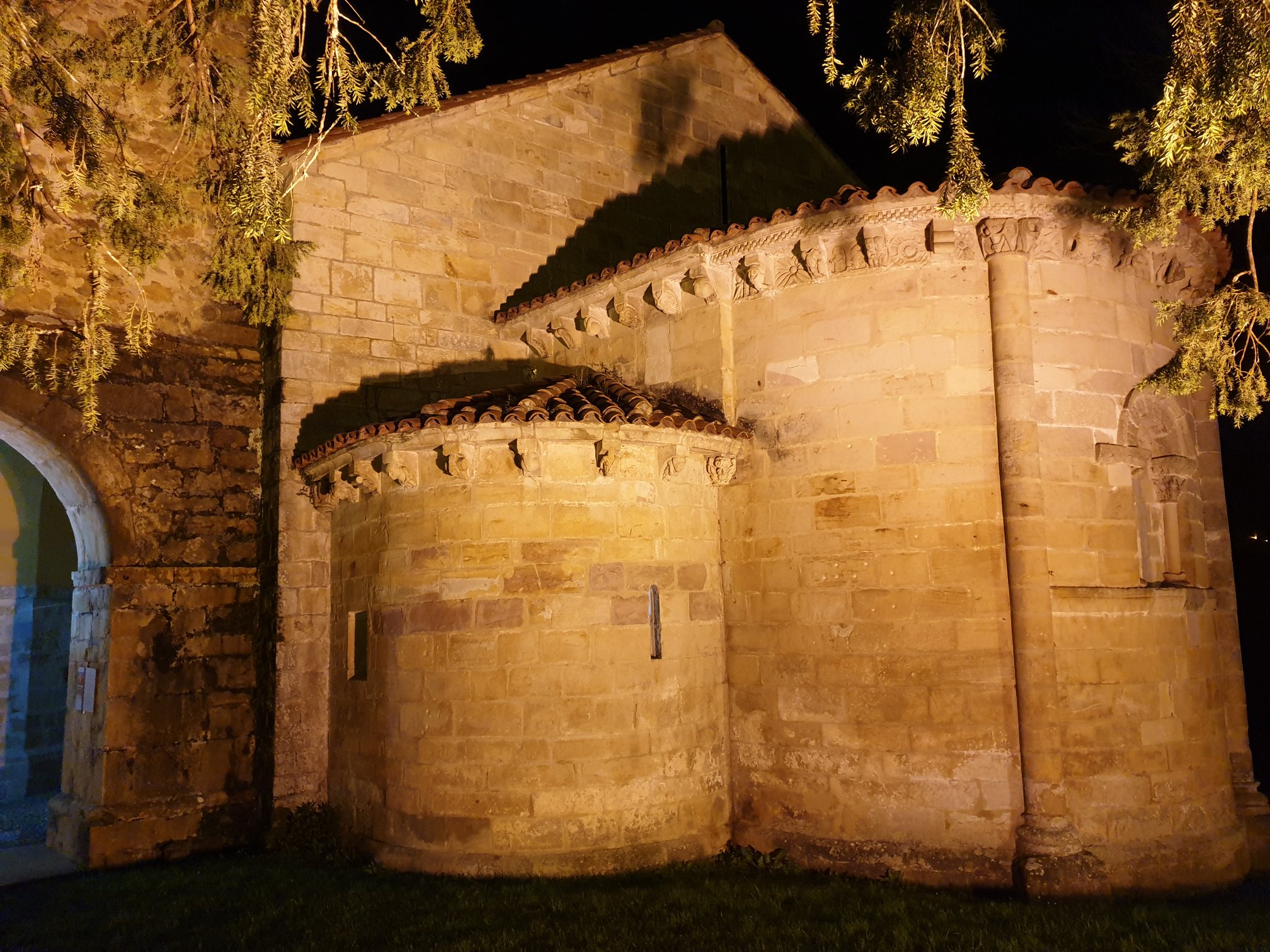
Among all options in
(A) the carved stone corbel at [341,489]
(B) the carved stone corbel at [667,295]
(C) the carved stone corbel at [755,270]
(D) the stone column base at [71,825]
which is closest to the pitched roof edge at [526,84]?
(B) the carved stone corbel at [667,295]

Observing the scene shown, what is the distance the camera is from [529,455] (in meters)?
7.12

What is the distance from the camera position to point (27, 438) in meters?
8.33

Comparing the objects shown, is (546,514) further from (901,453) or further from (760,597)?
(901,453)

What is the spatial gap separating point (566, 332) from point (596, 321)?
54 cm

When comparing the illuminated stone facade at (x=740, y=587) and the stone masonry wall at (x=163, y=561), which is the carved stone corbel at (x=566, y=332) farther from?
the stone masonry wall at (x=163, y=561)

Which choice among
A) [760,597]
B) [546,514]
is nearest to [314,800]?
[546,514]

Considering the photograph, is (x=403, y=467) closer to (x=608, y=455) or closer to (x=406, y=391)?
(x=608, y=455)

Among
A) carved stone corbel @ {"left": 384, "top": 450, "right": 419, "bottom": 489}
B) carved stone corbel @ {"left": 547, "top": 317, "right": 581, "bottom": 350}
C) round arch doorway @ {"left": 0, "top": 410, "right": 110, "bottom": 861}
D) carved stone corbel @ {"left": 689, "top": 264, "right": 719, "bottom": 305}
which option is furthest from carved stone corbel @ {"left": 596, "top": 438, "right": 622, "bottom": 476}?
round arch doorway @ {"left": 0, "top": 410, "right": 110, "bottom": 861}

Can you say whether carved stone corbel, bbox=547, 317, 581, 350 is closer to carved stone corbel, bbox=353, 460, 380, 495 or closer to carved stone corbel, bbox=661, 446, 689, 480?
carved stone corbel, bbox=661, 446, 689, 480

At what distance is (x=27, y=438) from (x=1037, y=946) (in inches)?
348

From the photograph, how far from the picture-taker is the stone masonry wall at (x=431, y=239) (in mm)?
8812

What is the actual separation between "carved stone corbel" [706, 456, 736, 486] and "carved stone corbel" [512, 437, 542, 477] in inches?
57.6

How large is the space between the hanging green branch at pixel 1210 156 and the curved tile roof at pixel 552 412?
10.9 feet

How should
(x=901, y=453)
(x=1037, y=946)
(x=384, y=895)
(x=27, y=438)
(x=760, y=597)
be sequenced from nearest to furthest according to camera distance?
(x=1037, y=946)
(x=384, y=895)
(x=901, y=453)
(x=760, y=597)
(x=27, y=438)
